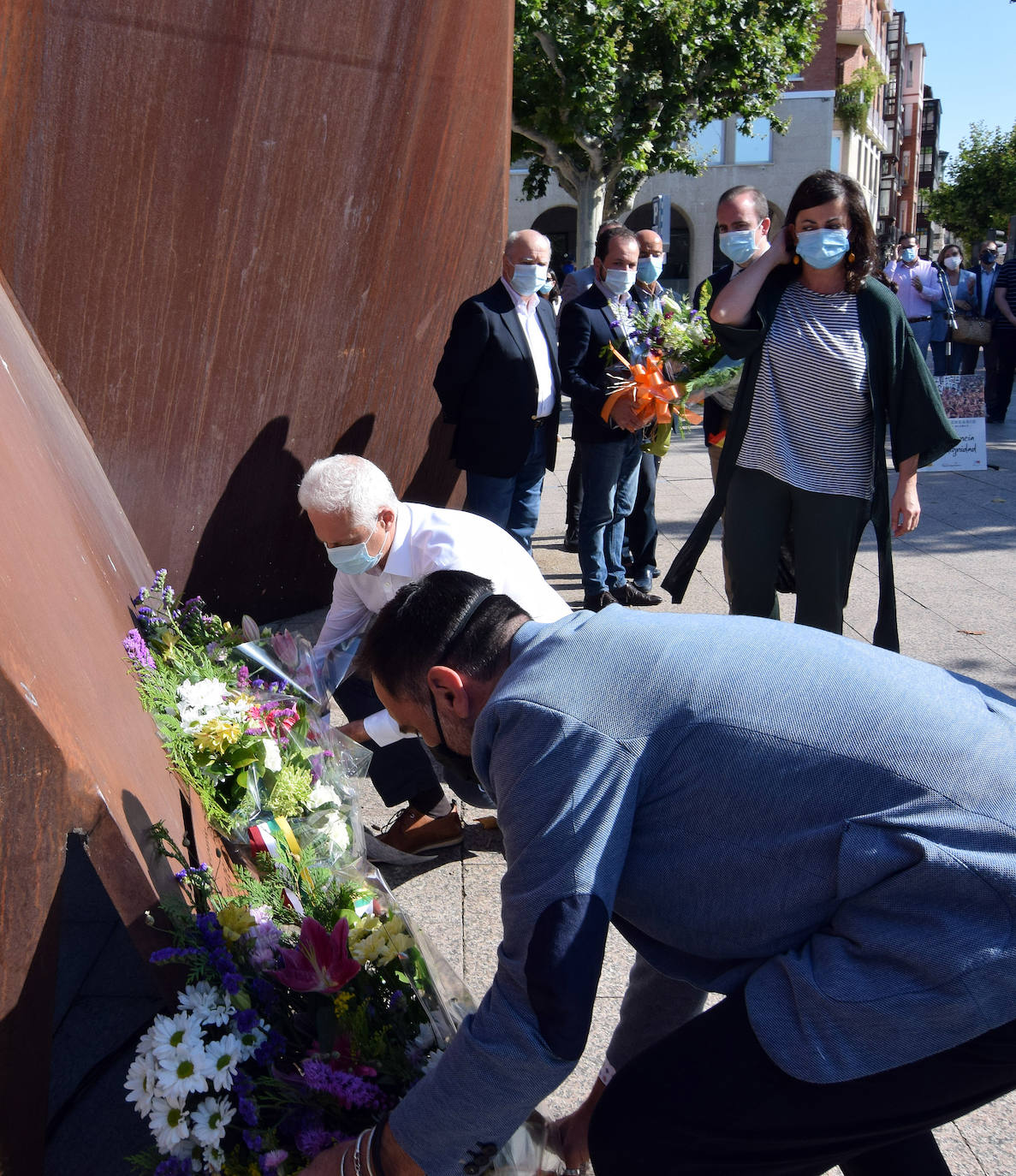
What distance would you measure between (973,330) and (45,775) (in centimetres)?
1272

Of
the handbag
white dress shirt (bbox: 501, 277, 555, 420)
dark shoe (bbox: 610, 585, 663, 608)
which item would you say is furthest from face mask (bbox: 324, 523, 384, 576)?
the handbag

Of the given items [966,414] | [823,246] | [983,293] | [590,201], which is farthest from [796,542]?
[590,201]

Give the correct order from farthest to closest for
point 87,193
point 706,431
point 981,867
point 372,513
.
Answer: point 706,431
point 87,193
point 372,513
point 981,867

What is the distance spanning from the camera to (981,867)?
5.04 ft

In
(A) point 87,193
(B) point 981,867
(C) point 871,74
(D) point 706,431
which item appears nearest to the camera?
(B) point 981,867

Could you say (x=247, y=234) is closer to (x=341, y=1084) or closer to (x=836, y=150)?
(x=341, y=1084)

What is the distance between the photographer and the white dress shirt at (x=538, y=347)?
18.5 ft

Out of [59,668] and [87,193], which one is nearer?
[59,668]

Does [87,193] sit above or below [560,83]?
below

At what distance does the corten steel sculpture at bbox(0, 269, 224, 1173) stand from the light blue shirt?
0.69 m

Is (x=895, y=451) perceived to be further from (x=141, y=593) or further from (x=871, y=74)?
(x=871, y=74)

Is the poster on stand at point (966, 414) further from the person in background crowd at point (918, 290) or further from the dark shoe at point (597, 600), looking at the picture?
the dark shoe at point (597, 600)

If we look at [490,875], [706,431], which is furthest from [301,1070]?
[706,431]

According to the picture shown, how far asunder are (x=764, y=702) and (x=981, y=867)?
0.36 metres
